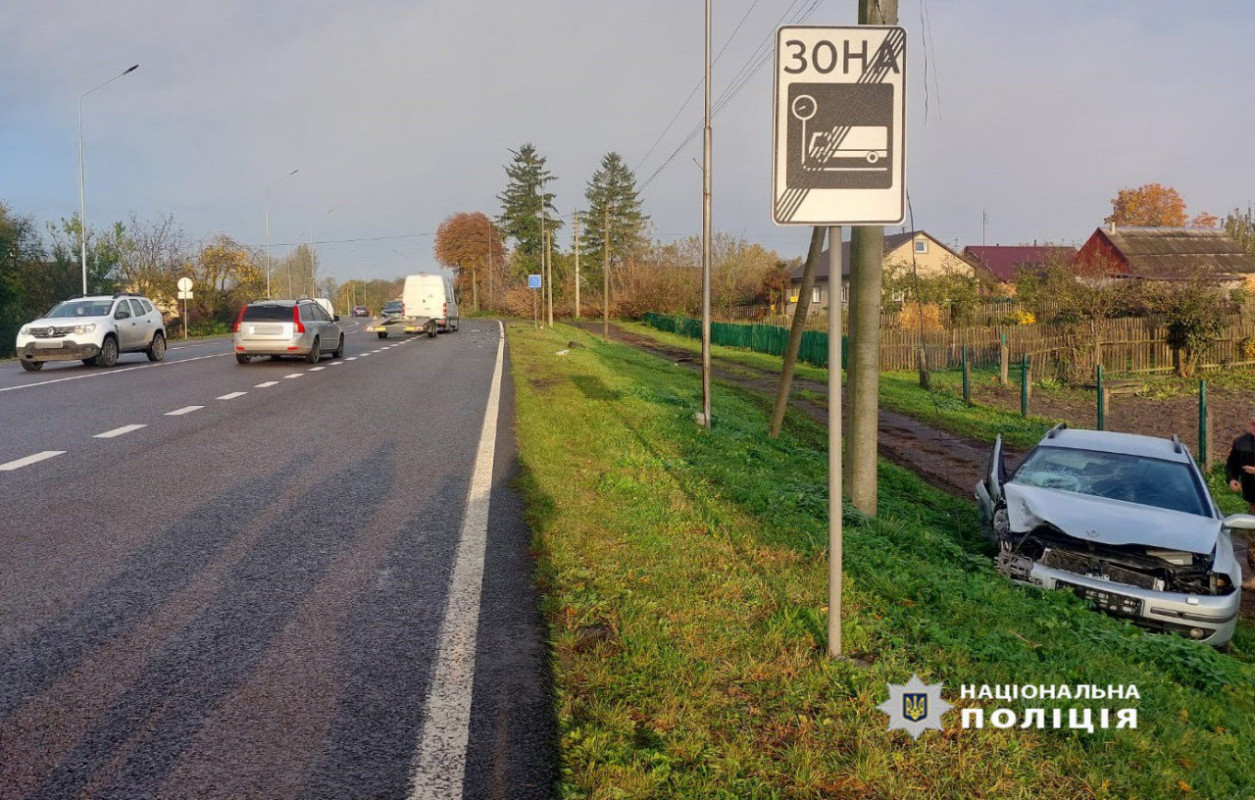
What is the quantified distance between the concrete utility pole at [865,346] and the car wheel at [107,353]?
64.7ft

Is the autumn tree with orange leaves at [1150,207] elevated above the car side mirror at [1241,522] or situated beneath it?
elevated above

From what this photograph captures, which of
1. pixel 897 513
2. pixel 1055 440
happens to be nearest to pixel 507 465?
pixel 897 513

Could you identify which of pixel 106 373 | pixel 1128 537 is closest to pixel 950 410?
pixel 1128 537

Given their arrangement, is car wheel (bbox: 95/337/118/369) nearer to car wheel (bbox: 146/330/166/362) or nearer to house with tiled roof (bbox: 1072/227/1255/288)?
car wheel (bbox: 146/330/166/362)

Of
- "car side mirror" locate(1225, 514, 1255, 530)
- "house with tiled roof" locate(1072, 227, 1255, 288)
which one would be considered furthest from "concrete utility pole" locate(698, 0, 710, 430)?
"house with tiled roof" locate(1072, 227, 1255, 288)

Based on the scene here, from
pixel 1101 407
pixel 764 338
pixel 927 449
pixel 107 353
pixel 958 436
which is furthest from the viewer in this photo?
pixel 764 338

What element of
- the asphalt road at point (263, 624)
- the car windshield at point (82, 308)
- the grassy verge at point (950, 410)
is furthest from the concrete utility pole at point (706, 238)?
the car windshield at point (82, 308)

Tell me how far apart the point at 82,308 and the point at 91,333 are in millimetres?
1470

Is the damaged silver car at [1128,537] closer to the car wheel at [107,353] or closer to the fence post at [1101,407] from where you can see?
the fence post at [1101,407]

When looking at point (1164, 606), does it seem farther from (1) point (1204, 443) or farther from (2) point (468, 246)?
(2) point (468, 246)

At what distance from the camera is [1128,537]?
6.98 metres

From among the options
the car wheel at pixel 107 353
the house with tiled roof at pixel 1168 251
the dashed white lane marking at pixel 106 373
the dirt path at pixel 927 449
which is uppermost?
the house with tiled roof at pixel 1168 251

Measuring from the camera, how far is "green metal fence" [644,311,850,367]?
113 feet

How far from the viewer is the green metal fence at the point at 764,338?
3441 centimetres
